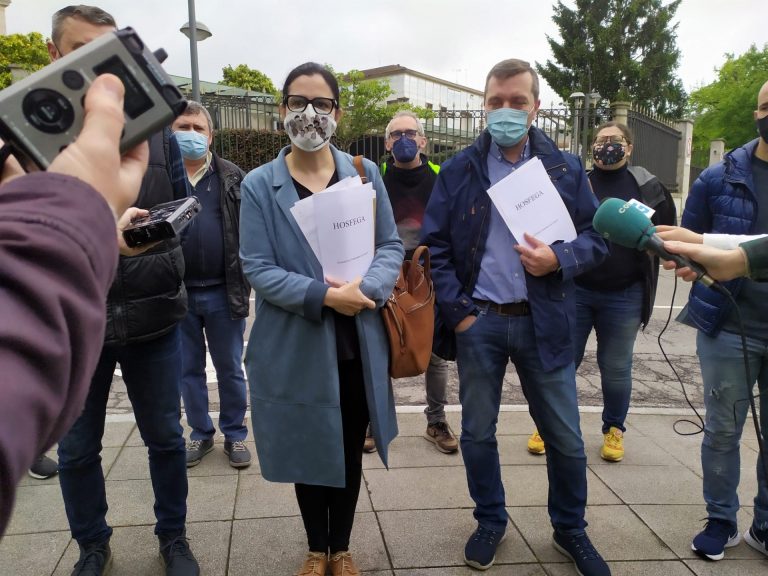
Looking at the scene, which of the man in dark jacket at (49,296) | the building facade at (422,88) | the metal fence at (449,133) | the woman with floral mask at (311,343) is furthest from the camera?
the building facade at (422,88)

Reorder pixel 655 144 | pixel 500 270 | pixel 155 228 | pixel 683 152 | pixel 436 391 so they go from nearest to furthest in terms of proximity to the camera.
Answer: pixel 155 228 → pixel 500 270 → pixel 436 391 → pixel 655 144 → pixel 683 152

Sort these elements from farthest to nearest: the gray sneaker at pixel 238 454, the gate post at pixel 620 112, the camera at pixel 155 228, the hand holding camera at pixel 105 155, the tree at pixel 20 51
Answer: the tree at pixel 20 51
the gate post at pixel 620 112
the gray sneaker at pixel 238 454
the camera at pixel 155 228
the hand holding camera at pixel 105 155

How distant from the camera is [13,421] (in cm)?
53

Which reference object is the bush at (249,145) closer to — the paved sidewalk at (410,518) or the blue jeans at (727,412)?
the paved sidewalk at (410,518)

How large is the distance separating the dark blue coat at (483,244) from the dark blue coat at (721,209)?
1.95 ft

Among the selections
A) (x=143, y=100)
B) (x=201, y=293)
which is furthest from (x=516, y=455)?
(x=143, y=100)

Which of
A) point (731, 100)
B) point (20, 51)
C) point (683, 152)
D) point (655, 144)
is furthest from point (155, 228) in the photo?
point (731, 100)

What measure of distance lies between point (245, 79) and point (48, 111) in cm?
4329

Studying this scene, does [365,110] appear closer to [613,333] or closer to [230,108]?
[230,108]

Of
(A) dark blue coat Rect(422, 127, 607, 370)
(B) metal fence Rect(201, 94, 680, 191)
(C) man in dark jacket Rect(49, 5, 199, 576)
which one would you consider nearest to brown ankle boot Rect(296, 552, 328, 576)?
(C) man in dark jacket Rect(49, 5, 199, 576)

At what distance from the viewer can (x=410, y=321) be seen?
2.46 metres

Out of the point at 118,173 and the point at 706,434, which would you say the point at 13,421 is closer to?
the point at 118,173

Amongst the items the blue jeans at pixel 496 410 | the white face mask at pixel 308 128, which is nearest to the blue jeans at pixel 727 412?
the blue jeans at pixel 496 410

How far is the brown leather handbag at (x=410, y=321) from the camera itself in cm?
241
